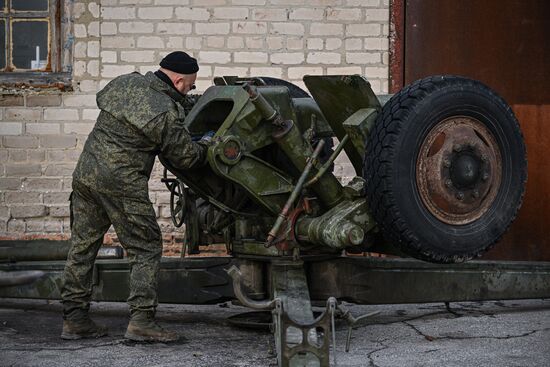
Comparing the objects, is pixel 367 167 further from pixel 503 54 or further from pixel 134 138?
pixel 503 54

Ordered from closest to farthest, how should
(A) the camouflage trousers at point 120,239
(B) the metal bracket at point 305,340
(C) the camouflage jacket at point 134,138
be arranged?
(B) the metal bracket at point 305,340
(C) the camouflage jacket at point 134,138
(A) the camouflage trousers at point 120,239

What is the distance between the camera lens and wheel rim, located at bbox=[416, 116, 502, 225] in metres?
5.96

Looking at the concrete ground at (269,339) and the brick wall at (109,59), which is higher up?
the brick wall at (109,59)

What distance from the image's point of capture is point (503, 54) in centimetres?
962

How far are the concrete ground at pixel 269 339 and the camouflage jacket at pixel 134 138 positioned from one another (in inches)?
37.2

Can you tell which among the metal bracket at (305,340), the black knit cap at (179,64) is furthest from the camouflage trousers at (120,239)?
the metal bracket at (305,340)

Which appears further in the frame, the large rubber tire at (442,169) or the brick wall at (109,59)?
the brick wall at (109,59)

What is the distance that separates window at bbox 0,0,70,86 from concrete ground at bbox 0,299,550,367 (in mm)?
2486

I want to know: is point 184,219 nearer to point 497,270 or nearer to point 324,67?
point 497,270

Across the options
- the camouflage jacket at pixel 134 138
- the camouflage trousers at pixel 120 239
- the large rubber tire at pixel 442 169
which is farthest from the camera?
the camouflage trousers at pixel 120 239

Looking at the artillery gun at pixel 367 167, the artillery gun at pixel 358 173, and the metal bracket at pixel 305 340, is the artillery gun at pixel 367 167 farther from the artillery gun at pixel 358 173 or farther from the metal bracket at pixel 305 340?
the metal bracket at pixel 305 340

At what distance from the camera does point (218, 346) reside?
6430 mm

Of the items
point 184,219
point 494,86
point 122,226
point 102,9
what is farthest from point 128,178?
point 494,86

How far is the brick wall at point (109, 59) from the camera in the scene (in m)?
9.62
